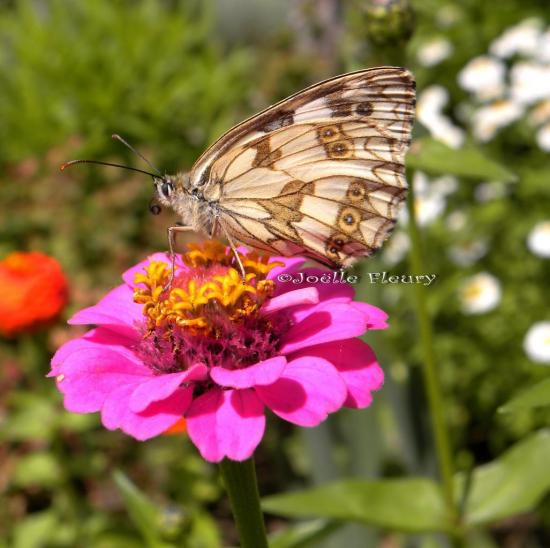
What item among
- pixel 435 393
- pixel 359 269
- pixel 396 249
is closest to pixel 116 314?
pixel 435 393

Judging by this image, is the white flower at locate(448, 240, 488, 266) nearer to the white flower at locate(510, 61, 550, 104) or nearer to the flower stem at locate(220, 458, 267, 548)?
the white flower at locate(510, 61, 550, 104)

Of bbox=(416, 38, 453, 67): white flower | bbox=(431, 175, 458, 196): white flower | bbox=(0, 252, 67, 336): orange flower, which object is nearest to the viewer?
bbox=(0, 252, 67, 336): orange flower

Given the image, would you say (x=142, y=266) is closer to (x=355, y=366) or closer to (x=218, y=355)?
(x=218, y=355)

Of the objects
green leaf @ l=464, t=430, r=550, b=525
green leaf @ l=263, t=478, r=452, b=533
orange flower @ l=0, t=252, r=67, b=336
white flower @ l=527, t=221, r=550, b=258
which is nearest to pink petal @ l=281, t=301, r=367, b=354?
green leaf @ l=263, t=478, r=452, b=533

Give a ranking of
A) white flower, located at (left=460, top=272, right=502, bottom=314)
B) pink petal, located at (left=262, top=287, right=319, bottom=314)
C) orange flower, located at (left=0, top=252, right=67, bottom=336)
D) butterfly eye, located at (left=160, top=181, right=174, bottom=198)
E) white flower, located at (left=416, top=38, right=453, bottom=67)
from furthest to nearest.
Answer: white flower, located at (left=416, top=38, right=453, bottom=67), white flower, located at (left=460, top=272, right=502, bottom=314), orange flower, located at (left=0, top=252, right=67, bottom=336), butterfly eye, located at (left=160, top=181, right=174, bottom=198), pink petal, located at (left=262, top=287, right=319, bottom=314)

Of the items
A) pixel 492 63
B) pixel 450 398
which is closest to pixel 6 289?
pixel 450 398

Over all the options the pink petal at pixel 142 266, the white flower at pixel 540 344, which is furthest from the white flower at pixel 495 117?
the pink petal at pixel 142 266

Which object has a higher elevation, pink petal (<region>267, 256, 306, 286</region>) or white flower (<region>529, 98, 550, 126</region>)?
white flower (<region>529, 98, 550, 126</region>)
